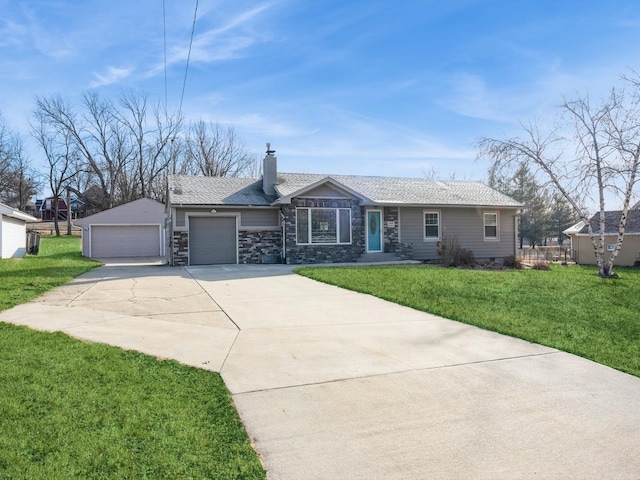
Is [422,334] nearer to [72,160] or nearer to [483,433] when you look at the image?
[483,433]

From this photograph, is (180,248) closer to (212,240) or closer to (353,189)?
(212,240)

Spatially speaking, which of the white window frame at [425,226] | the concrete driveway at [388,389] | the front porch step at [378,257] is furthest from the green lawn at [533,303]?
the white window frame at [425,226]

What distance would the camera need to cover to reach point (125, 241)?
26.0 m

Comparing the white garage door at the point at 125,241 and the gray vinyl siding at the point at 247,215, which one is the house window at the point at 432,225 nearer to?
the gray vinyl siding at the point at 247,215

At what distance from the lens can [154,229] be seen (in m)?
26.4

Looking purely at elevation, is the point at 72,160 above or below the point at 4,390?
above

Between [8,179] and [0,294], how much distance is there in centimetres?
4030

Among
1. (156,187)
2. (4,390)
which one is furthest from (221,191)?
(156,187)

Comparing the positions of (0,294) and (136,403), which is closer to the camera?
(136,403)

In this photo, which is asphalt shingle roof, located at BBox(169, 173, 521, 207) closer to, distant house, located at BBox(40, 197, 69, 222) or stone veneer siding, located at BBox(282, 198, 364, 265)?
stone veneer siding, located at BBox(282, 198, 364, 265)

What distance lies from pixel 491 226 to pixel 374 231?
20.9 ft

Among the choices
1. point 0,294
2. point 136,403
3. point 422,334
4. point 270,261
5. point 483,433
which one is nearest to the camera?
point 483,433

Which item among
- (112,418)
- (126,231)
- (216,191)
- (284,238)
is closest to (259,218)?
(284,238)

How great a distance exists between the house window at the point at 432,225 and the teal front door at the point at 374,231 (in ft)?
7.81
